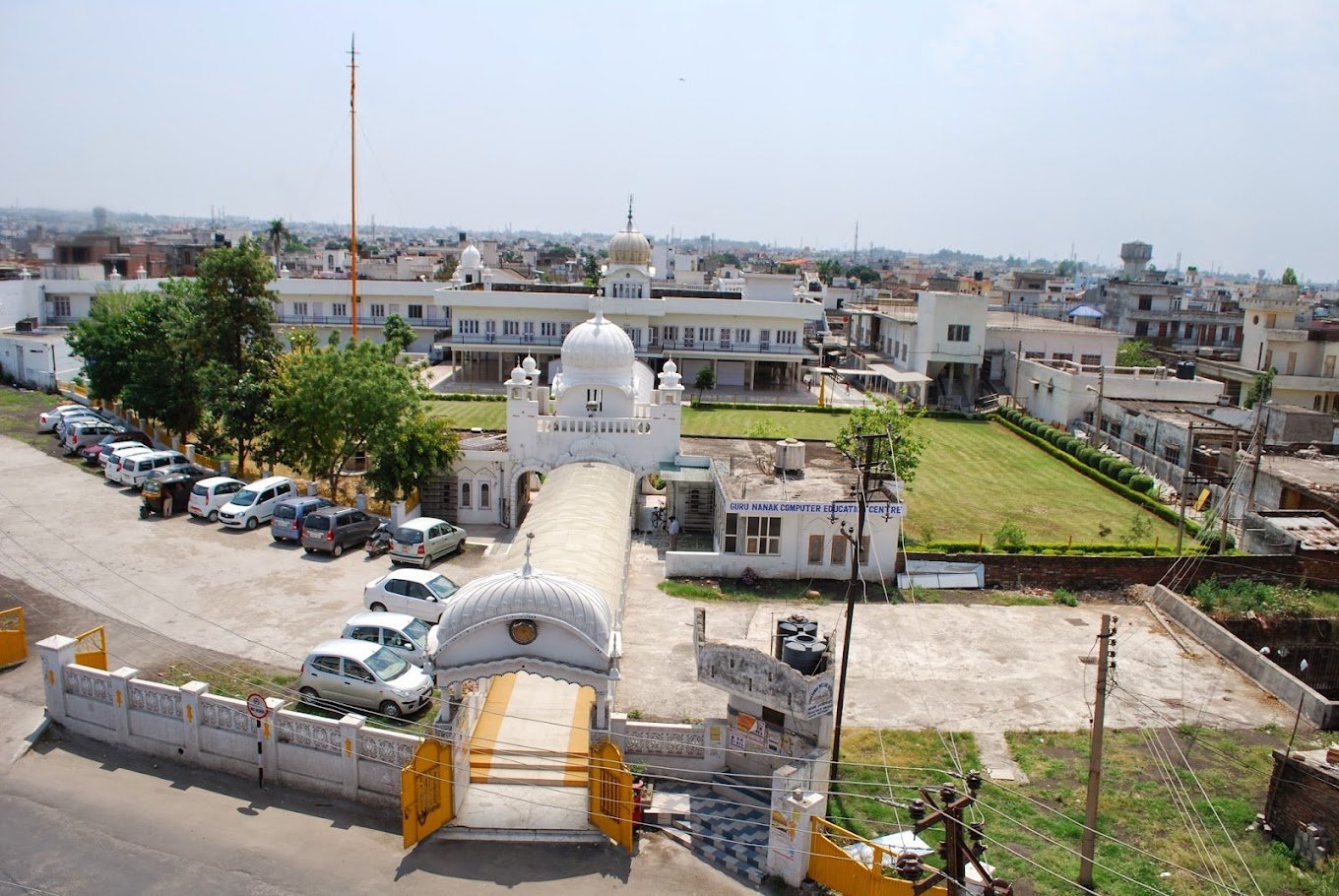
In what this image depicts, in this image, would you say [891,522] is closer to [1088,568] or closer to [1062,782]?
[1088,568]

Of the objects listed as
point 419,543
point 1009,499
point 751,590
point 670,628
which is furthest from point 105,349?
point 1009,499

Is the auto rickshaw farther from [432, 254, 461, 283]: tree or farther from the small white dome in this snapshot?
[432, 254, 461, 283]: tree

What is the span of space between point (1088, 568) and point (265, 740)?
22.1 meters

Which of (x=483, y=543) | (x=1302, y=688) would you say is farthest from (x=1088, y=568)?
(x=483, y=543)

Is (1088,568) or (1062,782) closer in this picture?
(1062,782)

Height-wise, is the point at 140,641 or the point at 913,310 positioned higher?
the point at 913,310

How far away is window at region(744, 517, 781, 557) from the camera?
1081 inches

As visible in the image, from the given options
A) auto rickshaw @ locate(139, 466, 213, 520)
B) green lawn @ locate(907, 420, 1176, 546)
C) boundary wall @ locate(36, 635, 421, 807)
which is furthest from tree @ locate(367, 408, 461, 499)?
A: green lawn @ locate(907, 420, 1176, 546)

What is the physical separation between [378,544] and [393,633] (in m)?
8.42

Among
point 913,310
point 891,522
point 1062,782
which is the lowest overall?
point 1062,782

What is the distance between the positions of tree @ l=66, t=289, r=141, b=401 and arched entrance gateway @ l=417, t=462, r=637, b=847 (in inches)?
1107

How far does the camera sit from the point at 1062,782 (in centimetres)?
1730

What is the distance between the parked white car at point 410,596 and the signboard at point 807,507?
8541mm

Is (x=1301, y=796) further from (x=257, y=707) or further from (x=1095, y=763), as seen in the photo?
(x=257, y=707)
